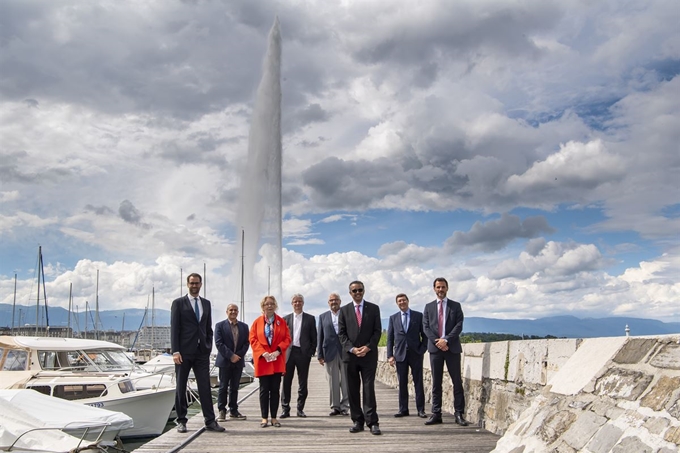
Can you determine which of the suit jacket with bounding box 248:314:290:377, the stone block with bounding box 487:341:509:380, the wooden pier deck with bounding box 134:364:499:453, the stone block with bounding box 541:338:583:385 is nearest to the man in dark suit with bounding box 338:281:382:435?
the wooden pier deck with bounding box 134:364:499:453

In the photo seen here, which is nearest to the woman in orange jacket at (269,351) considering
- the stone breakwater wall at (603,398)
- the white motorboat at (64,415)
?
the white motorboat at (64,415)

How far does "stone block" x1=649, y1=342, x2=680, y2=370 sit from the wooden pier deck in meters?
3.08

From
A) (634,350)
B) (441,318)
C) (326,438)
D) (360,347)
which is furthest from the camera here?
(441,318)

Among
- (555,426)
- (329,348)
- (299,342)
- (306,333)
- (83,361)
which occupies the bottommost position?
(83,361)

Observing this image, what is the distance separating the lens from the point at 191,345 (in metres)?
9.36

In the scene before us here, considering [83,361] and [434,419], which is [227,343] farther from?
[83,361]

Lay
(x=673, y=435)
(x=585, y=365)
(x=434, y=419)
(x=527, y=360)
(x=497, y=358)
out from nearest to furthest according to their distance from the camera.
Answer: (x=673, y=435), (x=585, y=365), (x=527, y=360), (x=497, y=358), (x=434, y=419)

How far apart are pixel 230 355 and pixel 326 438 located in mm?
3234

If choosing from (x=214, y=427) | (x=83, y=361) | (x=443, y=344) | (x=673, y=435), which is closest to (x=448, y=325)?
(x=443, y=344)

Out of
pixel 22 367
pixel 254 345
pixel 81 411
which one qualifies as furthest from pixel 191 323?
pixel 22 367

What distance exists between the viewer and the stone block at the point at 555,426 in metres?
5.02

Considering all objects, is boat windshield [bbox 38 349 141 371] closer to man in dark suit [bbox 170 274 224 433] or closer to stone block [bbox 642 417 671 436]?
man in dark suit [bbox 170 274 224 433]

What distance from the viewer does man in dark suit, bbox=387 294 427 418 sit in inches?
439

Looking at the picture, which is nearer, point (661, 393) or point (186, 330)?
point (661, 393)
